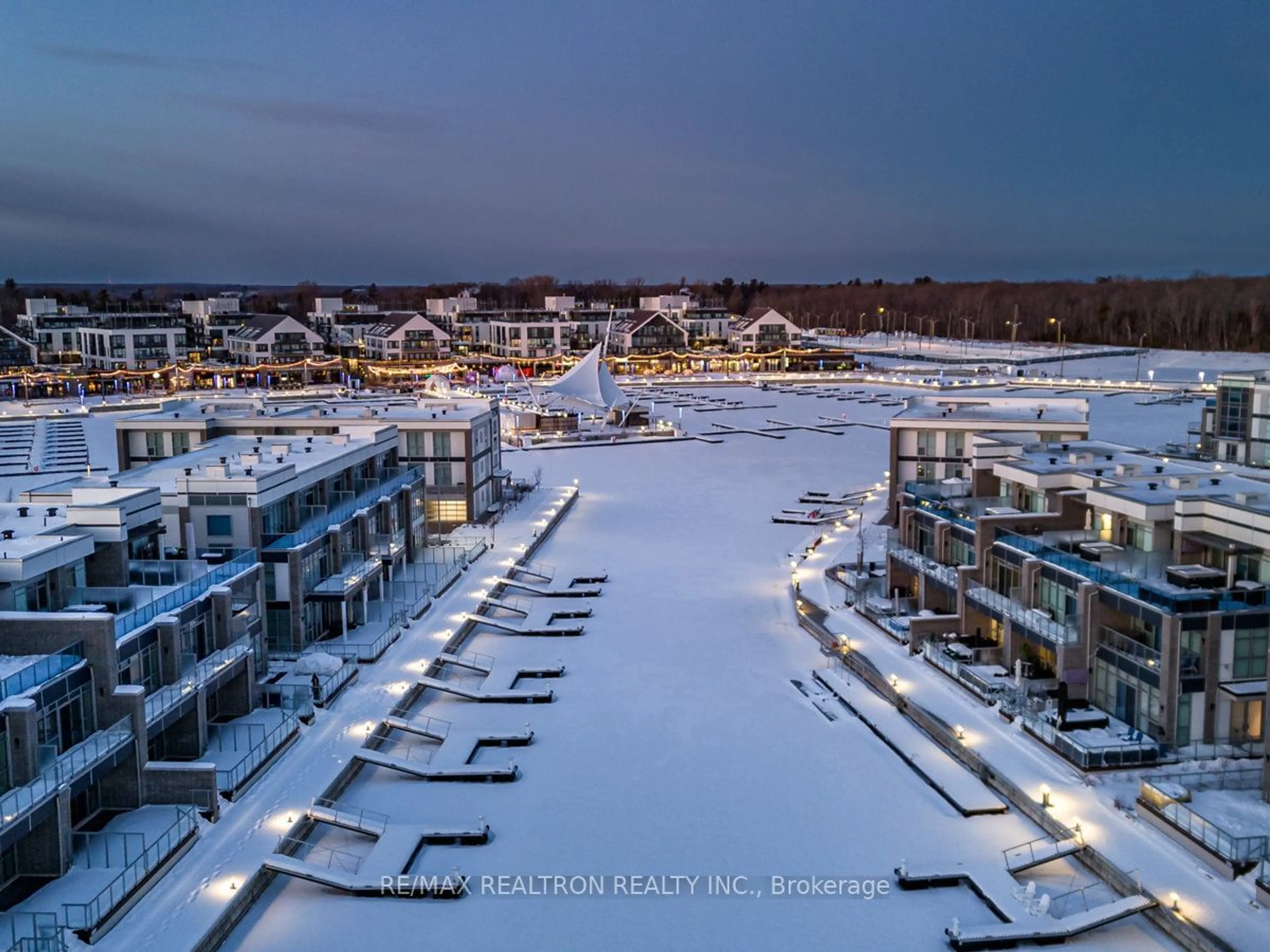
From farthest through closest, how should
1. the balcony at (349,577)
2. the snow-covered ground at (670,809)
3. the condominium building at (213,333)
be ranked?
the condominium building at (213,333), the balcony at (349,577), the snow-covered ground at (670,809)

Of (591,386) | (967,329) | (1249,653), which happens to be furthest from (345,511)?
(967,329)

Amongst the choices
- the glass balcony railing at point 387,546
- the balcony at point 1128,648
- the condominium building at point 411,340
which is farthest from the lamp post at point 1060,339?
the balcony at point 1128,648

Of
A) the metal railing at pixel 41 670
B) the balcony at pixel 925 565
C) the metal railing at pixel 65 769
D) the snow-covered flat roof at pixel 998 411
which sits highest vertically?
the snow-covered flat roof at pixel 998 411

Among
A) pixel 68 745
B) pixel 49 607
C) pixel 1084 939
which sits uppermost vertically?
pixel 49 607

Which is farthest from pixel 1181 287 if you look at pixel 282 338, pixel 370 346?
pixel 282 338

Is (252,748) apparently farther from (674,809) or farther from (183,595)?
(674,809)

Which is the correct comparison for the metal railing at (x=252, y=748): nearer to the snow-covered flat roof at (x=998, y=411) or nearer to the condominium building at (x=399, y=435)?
the condominium building at (x=399, y=435)

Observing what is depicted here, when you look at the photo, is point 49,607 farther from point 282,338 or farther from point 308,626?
point 282,338
